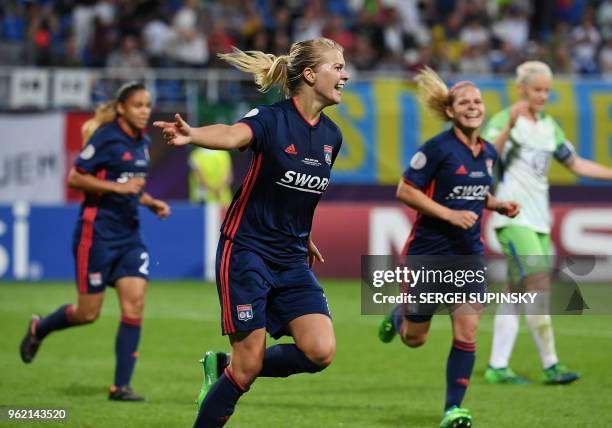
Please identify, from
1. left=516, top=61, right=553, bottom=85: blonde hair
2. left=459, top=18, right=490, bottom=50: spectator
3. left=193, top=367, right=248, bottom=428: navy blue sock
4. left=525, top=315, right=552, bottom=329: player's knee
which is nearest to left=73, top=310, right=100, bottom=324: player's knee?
left=193, top=367, right=248, bottom=428: navy blue sock

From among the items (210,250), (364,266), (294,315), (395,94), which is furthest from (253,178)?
(395,94)

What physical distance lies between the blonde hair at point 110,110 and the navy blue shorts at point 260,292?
9.77 feet

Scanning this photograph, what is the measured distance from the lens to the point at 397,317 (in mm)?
8695

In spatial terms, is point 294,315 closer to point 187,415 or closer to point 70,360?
point 187,415

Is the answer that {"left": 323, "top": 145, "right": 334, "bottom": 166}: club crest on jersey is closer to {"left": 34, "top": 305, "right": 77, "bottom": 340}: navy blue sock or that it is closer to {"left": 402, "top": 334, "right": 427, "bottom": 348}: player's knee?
{"left": 402, "top": 334, "right": 427, "bottom": 348}: player's knee

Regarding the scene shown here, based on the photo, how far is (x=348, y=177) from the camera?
1934 centimetres

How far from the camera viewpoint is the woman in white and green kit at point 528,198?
952 centimetres

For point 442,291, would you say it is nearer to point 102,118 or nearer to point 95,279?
point 95,279

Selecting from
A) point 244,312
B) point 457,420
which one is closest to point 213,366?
point 244,312

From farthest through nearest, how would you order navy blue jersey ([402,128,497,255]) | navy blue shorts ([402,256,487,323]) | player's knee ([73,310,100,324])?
1. player's knee ([73,310,100,324])
2. navy blue jersey ([402,128,497,255])
3. navy blue shorts ([402,256,487,323])

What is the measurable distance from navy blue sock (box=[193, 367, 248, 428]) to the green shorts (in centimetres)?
388

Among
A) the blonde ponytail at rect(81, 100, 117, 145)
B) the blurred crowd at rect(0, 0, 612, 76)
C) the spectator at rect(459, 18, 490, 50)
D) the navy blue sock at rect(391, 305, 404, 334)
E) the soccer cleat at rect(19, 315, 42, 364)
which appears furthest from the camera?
the spectator at rect(459, 18, 490, 50)

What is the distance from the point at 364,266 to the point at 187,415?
224 cm

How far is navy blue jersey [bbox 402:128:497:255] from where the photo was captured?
795cm
